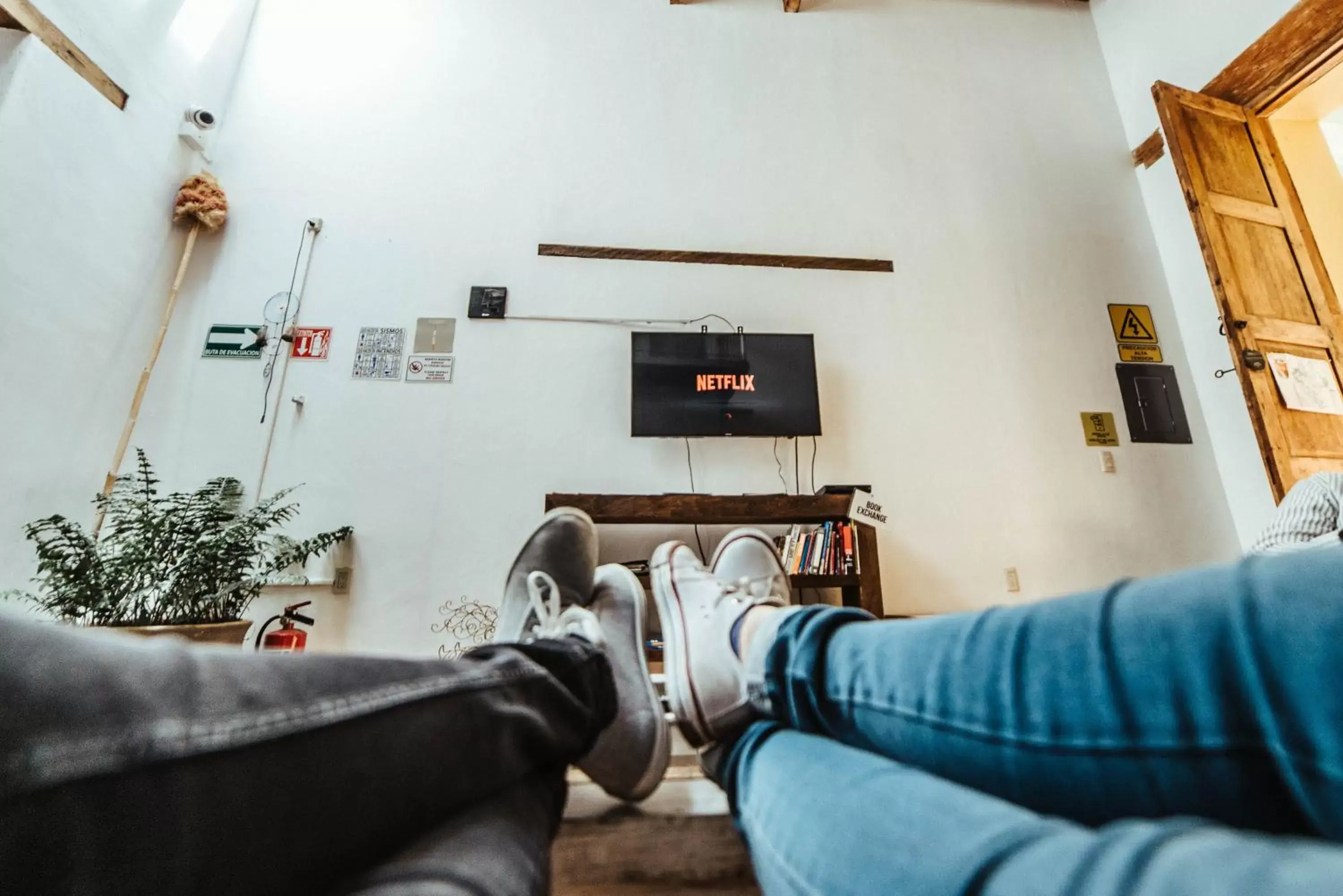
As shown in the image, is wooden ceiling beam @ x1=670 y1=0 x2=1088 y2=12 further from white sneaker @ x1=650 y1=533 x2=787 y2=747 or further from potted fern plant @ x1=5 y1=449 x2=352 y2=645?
white sneaker @ x1=650 y1=533 x2=787 y2=747

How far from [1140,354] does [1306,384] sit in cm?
67

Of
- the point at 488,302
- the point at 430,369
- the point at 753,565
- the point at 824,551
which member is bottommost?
the point at 753,565

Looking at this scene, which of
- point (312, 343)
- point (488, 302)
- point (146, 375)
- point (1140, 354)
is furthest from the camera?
point (1140, 354)

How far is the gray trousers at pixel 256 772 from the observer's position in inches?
9.9

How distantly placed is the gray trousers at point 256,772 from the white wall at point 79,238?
2881 millimetres

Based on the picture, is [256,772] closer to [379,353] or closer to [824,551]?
[824,551]

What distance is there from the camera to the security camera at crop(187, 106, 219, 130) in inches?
115

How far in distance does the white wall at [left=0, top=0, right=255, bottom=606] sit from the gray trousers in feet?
9.45

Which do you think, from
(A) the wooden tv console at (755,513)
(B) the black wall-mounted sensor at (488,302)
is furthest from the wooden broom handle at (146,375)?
(A) the wooden tv console at (755,513)

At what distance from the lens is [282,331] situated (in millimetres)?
2857

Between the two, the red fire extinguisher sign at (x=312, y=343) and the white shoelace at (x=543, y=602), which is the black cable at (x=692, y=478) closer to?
the white shoelace at (x=543, y=602)

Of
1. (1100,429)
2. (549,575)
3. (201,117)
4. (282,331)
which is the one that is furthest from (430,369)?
(1100,429)

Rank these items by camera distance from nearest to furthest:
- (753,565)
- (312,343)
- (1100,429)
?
(753,565) < (312,343) < (1100,429)

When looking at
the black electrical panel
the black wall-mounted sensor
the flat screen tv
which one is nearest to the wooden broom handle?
the black wall-mounted sensor
